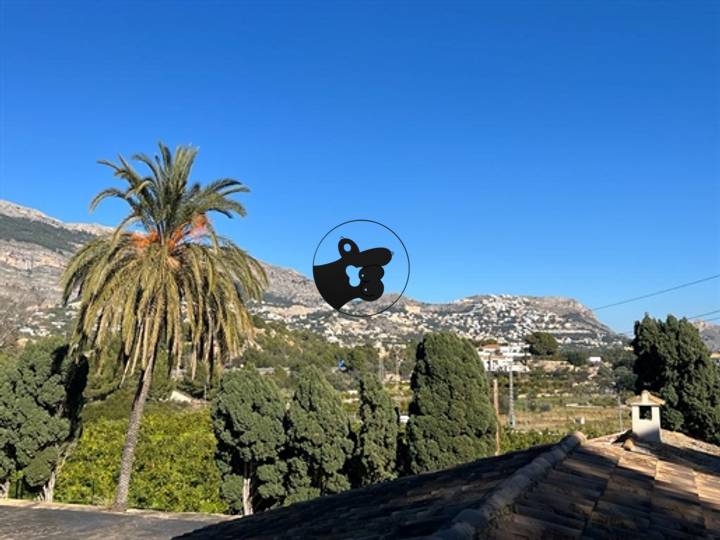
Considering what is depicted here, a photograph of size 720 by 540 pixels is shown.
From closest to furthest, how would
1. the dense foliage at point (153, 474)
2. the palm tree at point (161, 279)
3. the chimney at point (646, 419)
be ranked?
1. the chimney at point (646, 419)
2. the palm tree at point (161, 279)
3. the dense foliage at point (153, 474)

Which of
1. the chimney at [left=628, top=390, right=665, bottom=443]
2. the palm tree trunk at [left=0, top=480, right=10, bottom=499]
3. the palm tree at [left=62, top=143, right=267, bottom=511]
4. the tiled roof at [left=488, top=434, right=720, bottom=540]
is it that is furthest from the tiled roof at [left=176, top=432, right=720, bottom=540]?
the palm tree trunk at [left=0, top=480, right=10, bottom=499]

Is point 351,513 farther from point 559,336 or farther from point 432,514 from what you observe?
point 559,336

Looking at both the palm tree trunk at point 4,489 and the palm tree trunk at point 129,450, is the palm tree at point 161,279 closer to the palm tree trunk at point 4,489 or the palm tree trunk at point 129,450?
the palm tree trunk at point 129,450

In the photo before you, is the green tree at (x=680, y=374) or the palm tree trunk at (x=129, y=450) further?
the green tree at (x=680, y=374)

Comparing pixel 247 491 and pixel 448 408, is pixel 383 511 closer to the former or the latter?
pixel 448 408

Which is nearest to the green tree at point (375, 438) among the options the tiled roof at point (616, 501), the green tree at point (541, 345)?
the tiled roof at point (616, 501)

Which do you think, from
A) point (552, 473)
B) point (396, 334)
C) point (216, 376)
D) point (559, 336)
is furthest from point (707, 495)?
point (559, 336)

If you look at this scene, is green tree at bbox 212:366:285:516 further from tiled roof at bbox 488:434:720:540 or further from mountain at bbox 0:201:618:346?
mountain at bbox 0:201:618:346
